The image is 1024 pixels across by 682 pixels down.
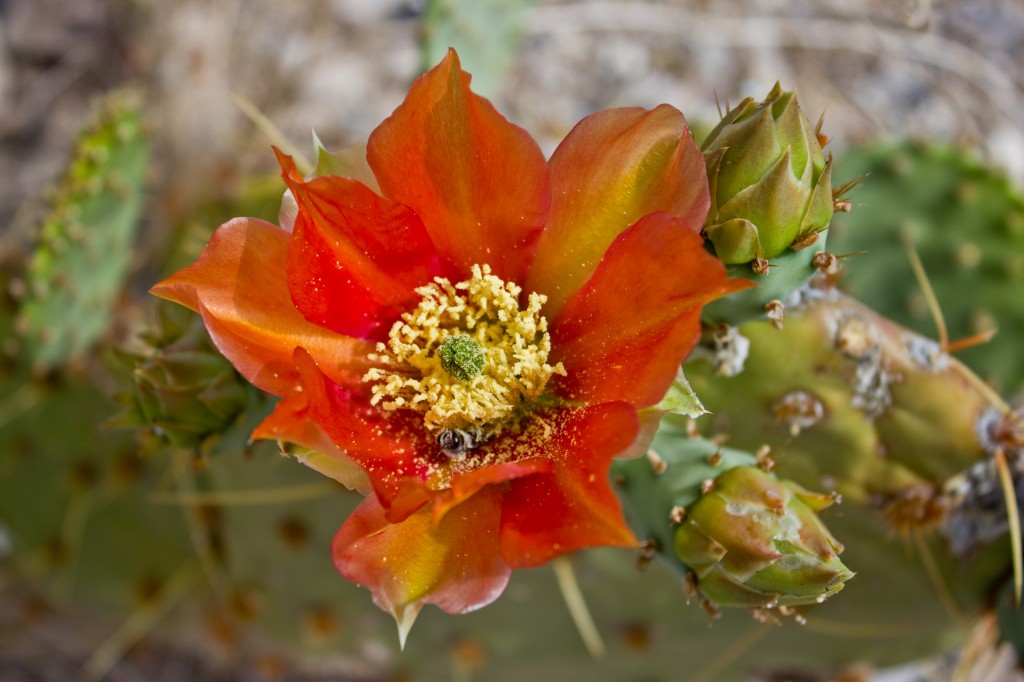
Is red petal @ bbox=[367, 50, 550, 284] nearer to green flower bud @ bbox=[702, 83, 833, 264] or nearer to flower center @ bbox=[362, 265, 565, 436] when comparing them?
flower center @ bbox=[362, 265, 565, 436]

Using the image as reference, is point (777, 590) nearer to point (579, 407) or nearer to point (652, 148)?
point (579, 407)

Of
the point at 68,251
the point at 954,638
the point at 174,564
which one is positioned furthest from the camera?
the point at 174,564

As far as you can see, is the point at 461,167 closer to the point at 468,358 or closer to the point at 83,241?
the point at 468,358

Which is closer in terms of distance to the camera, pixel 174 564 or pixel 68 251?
pixel 68 251

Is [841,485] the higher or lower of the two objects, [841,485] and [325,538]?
the higher

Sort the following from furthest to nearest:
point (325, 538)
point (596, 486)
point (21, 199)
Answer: point (21, 199) < point (325, 538) < point (596, 486)

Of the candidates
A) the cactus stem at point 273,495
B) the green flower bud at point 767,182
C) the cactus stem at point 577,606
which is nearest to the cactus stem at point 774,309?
the green flower bud at point 767,182

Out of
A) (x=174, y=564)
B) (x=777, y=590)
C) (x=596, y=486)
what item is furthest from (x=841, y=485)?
(x=174, y=564)
